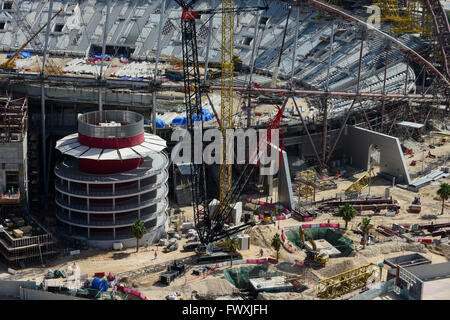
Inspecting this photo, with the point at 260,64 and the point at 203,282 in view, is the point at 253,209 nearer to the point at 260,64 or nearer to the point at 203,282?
the point at 203,282

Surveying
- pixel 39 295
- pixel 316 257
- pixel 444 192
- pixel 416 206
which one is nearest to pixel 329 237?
pixel 316 257

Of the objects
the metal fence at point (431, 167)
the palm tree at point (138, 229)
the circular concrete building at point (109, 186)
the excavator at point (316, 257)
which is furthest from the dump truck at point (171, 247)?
the metal fence at point (431, 167)

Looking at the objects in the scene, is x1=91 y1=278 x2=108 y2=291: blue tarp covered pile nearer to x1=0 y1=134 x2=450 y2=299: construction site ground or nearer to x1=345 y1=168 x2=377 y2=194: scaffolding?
→ x1=0 y1=134 x2=450 y2=299: construction site ground

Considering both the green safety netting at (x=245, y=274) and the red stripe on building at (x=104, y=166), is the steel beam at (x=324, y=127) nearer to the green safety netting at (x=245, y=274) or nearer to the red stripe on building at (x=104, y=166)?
the red stripe on building at (x=104, y=166)

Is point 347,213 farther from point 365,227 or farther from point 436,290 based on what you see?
point 436,290

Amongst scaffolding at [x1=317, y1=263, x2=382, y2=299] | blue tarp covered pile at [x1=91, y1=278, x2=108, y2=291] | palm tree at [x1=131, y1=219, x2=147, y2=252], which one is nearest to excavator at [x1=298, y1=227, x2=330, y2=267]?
scaffolding at [x1=317, y1=263, x2=382, y2=299]

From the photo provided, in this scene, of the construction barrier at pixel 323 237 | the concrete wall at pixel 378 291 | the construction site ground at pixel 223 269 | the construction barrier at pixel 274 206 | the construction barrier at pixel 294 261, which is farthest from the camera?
the construction barrier at pixel 274 206
